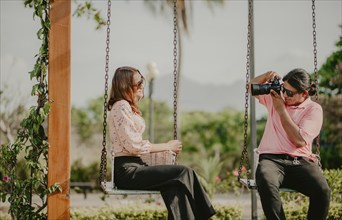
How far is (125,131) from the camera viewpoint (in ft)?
14.9

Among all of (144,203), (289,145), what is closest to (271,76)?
(289,145)

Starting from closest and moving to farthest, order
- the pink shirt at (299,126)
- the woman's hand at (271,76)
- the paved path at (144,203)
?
the pink shirt at (299,126) → the woman's hand at (271,76) → the paved path at (144,203)

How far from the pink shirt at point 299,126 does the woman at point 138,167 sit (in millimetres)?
756

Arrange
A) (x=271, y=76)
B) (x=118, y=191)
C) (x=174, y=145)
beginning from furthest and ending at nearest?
(x=271, y=76) < (x=174, y=145) < (x=118, y=191)

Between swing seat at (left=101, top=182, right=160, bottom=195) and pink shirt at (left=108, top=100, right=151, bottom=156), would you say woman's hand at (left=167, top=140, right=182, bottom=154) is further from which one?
swing seat at (left=101, top=182, right=160, bottom=195)

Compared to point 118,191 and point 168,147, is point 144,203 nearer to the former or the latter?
point 168,147

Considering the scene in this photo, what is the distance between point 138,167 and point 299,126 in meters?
1.36

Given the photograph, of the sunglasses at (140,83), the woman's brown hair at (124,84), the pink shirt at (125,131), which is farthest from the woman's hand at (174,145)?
the sunglasses at (140,83)

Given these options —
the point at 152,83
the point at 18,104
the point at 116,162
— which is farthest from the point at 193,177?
the point at 18,104

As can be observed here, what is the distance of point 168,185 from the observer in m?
4.49

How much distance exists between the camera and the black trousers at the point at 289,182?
4.41 metres

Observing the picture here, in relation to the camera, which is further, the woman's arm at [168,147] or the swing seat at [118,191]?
the woman's arm at [168,147]

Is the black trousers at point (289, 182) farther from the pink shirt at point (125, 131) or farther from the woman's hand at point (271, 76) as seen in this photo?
the pink shirt at point (125, 131)

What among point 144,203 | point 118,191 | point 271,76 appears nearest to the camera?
point 118,191
